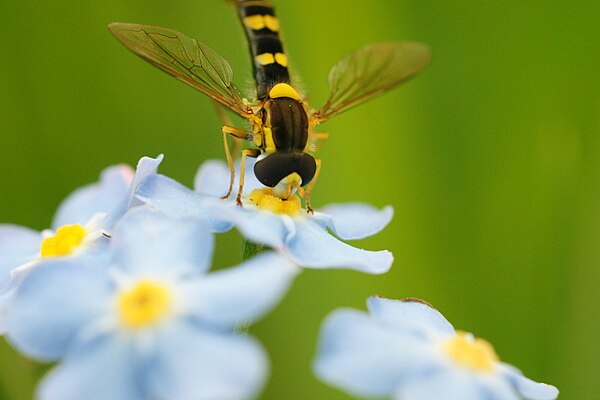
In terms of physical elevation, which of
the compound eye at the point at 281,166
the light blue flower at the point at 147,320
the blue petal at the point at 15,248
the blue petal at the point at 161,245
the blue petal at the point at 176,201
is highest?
the compound eye at the point at 281,166

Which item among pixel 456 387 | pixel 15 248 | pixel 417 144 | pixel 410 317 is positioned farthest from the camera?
pixel 417 144

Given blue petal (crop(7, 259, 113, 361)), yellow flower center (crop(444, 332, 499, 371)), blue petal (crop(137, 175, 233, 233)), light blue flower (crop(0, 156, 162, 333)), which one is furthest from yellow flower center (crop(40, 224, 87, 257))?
yellow flower center (crop(444, 332, 499, 371))

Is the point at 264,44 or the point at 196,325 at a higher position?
the point at 264,44

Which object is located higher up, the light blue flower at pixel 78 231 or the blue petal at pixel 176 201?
the blue petal at pixel 176 201

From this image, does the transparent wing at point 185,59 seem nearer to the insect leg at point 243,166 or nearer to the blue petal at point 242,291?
the insect leg at point 243,166

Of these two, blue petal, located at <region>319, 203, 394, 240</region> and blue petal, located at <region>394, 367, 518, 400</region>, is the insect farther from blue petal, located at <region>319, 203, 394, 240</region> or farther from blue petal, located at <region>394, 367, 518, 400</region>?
blue petal, located at <region>394, 367, 518, 400</region>

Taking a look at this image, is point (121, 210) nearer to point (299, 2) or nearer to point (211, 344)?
point (211, 344)

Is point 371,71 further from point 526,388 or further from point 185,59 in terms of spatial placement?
point 526,388

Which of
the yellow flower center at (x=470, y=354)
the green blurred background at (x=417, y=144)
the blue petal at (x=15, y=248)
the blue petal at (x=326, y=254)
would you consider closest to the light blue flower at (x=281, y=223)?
the blue petal at (x=326, y=254)

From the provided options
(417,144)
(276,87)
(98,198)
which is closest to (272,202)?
(276,87)
